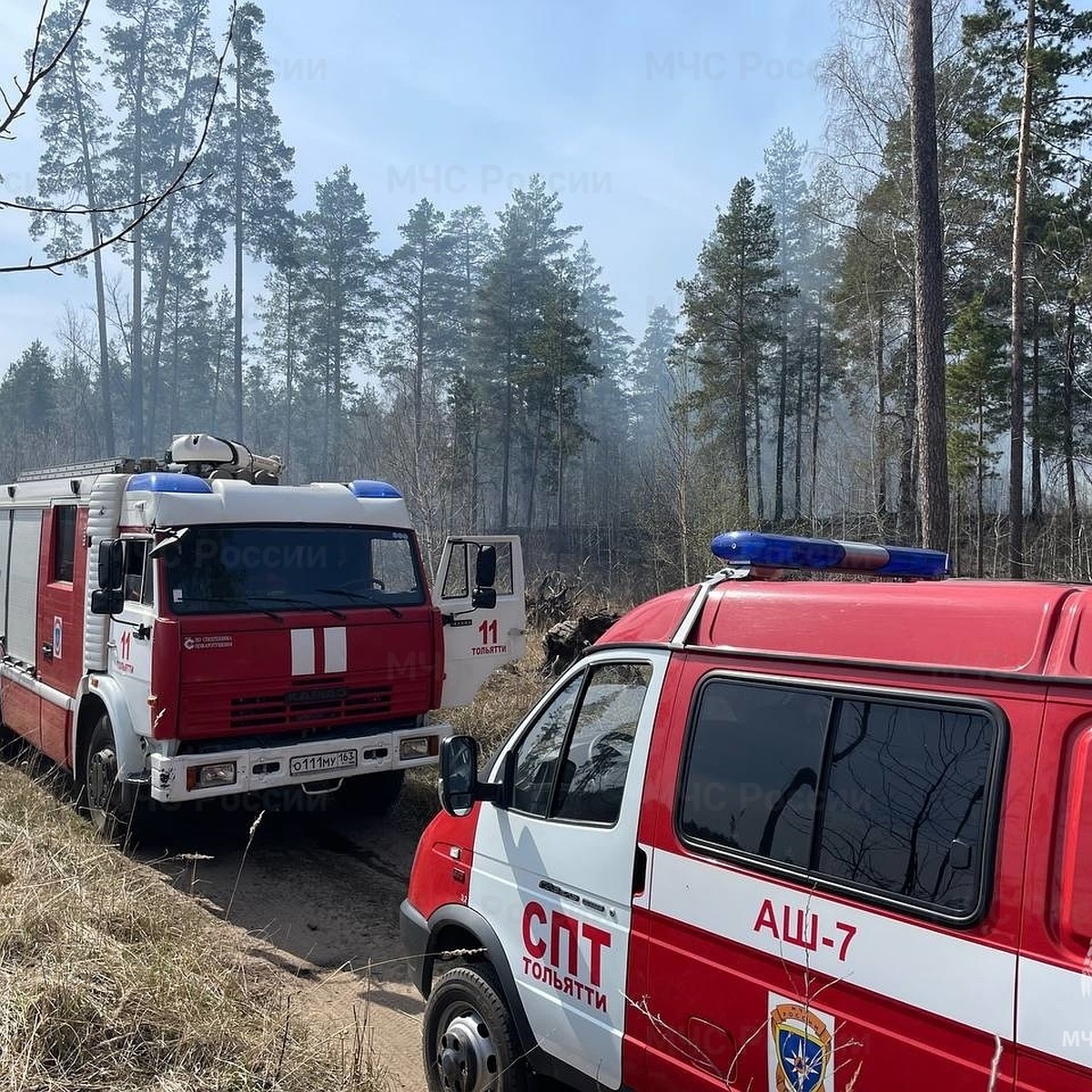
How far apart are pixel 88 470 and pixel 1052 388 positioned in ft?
100

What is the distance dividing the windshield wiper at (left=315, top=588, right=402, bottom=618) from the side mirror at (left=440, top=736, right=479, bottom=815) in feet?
13.0

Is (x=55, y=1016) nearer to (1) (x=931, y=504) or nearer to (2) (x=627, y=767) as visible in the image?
(2) (x=627, y=767)

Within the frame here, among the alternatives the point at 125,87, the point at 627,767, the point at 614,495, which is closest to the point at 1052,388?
the point at 614,495

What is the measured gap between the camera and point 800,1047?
2.46 meters

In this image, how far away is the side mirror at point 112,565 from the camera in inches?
279

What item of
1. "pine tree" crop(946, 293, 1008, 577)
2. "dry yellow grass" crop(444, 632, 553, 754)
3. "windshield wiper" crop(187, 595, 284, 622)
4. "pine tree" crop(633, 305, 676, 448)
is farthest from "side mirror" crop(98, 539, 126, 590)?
"pine tree" crop(633, 305, 676, 448)

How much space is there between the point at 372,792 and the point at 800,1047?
634cm

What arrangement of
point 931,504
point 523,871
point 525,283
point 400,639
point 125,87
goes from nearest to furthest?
point 523,871 → point 400,639 → point 931,504 → point 125,87 → point 525,283

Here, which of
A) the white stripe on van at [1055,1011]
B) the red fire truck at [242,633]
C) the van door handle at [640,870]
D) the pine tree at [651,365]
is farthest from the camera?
the pine tree at [651,365]

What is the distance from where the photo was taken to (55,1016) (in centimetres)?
349

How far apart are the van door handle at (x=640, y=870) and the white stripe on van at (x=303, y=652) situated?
15.0 ft

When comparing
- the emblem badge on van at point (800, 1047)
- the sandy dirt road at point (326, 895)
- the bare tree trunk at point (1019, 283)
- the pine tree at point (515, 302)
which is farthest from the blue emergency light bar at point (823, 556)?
the pine tree at point (515, 302)

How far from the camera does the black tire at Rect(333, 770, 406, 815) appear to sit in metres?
8.27

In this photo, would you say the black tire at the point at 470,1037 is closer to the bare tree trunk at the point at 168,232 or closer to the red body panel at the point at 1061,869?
the red body panel at the point at 1061,869
